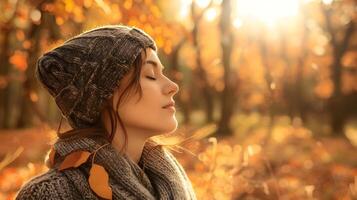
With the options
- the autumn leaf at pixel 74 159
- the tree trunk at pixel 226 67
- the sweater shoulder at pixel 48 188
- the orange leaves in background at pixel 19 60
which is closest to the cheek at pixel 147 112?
the autumn leaf at pixel 74 159

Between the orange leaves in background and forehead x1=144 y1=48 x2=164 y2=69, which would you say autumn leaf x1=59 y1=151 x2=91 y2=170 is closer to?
forehead x1=144 y1=48 x2=164 y2=69

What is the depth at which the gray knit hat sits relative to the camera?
223cm

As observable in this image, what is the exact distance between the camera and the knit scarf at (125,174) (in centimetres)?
217

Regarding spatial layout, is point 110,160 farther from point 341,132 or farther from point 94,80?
point 341,132

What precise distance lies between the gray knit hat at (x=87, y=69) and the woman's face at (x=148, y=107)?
0.28 feet

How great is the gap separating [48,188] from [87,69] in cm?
47

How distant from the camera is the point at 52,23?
5.97m

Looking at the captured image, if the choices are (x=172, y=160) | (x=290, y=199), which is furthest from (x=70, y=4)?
(x=290, y=199)

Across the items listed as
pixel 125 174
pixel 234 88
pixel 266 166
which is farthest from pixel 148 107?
pixel 234 88

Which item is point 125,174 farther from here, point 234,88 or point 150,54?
point 234,88

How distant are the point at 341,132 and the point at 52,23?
1577 centimetres

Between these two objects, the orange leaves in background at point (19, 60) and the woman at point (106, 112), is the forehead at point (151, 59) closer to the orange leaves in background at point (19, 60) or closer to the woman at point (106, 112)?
the woman at point (106, 112)

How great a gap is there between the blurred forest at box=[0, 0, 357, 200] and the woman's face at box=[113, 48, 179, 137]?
15.8 inches

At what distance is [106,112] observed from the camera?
2.36 metres
